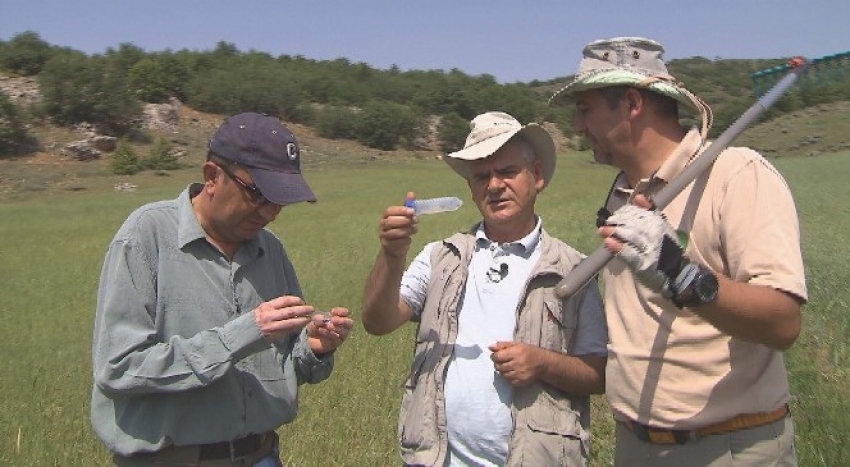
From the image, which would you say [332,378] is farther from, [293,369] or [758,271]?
[758,271]

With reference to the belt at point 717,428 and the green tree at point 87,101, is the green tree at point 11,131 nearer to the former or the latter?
the green tree at point 87,101

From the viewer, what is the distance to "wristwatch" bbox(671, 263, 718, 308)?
219cm

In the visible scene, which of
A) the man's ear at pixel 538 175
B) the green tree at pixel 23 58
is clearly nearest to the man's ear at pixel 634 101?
the man's ear at pixel 538 175

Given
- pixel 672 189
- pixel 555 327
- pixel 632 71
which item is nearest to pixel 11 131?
pixel 555 327

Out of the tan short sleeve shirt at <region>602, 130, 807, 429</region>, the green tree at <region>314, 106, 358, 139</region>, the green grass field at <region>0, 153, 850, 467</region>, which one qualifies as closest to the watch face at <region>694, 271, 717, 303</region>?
the tan short sleeve shirt at <region>602, 130, 807, 429</region>

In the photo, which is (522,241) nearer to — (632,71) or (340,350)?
(632,71)

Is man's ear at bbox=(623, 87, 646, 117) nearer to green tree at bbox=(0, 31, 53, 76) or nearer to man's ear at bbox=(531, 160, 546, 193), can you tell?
man's ear at bbox=(531, 160, 546, 193)

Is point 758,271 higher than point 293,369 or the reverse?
higher

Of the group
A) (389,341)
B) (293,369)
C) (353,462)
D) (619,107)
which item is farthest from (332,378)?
(619,107)

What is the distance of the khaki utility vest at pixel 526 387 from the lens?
288 centimetres

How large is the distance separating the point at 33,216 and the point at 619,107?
30002 mm

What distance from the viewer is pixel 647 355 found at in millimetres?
2740

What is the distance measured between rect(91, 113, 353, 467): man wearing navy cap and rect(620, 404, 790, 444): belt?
1211 mm

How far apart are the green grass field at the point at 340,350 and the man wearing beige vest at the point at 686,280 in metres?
2.19
